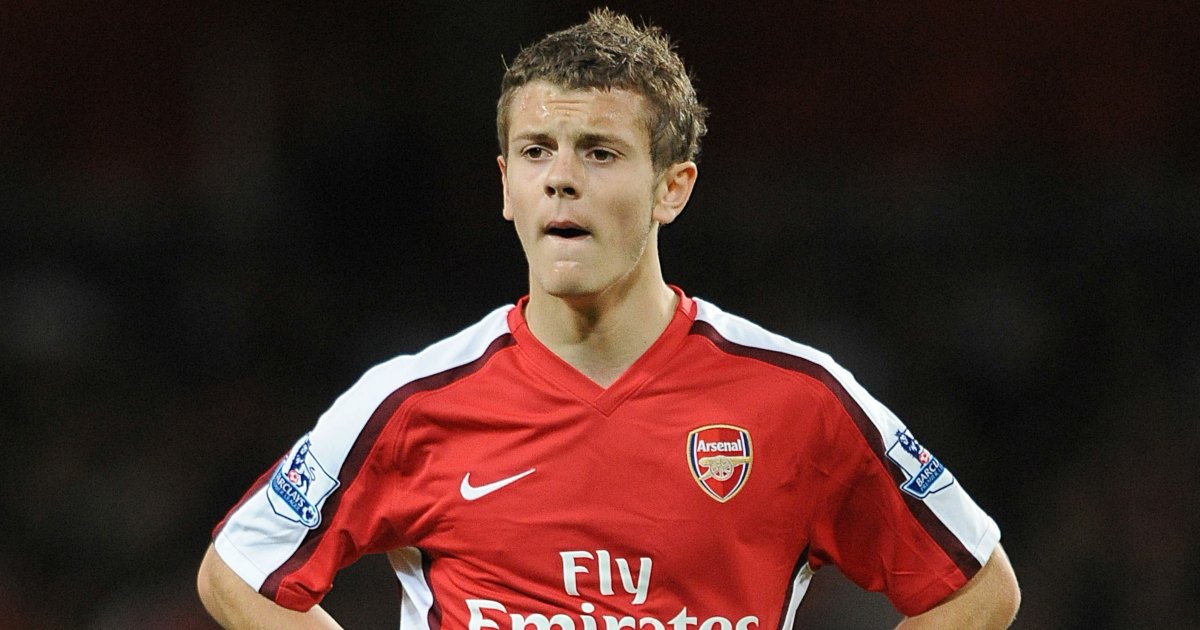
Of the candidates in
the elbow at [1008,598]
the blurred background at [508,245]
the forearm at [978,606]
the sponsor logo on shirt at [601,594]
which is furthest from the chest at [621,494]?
the blurred background at [508,245]

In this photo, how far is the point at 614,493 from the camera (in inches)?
105

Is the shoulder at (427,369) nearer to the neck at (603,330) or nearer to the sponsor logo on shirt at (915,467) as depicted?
the neck at (603,330)

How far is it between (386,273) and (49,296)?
5.54ft

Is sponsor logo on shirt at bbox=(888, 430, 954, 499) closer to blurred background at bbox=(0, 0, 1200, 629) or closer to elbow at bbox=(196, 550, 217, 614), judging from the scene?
elbow at bbox=(196, 550, 217, 614)

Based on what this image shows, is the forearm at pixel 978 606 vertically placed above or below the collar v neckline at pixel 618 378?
below

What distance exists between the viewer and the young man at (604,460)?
2641mm

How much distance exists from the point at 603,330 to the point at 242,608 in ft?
2.82

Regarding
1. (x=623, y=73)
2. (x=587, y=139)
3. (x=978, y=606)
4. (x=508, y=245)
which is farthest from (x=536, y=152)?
(x=508, y=245)

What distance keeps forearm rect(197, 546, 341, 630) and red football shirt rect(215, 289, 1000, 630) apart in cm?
3

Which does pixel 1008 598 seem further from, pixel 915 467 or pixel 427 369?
pixel 427 369

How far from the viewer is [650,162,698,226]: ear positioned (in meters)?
2.75

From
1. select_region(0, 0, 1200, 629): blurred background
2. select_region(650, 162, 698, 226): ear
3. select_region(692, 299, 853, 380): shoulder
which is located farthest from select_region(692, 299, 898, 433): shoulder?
select_region(0, 0, 1200, 629): blurred background

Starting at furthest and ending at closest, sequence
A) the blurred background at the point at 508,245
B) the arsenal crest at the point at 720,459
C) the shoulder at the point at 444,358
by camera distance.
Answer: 1. the blurred background at the point at 508,245
2. the shoulder at the point at 444,358
3. the arsenal crest at the point at 720,459

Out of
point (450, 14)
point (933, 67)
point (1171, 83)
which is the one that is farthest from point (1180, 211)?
point (450, 14)
